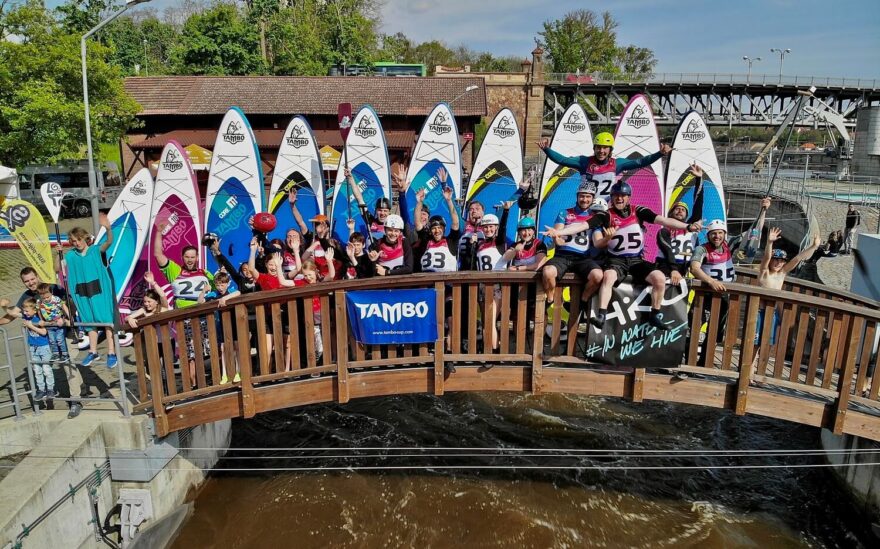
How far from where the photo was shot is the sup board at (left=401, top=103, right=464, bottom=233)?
1154cm

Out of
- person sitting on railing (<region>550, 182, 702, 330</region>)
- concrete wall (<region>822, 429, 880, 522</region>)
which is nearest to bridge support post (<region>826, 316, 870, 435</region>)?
concrete wall (<region>822, 429, 880, 522</region>)

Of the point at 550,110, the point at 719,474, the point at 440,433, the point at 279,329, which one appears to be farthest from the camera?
the point at 550,110

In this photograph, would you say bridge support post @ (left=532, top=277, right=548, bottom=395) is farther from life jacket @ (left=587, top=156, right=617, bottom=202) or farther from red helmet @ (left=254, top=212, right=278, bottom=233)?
red helmet @ (left=254, top=212, right=278, bottom=233)

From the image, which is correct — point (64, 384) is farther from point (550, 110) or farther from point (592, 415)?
point (550, 110)

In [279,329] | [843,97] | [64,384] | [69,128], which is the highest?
[843,97]

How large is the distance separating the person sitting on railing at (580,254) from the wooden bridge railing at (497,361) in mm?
158

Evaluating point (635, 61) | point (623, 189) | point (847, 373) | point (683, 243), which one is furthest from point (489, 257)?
point (635, 61)

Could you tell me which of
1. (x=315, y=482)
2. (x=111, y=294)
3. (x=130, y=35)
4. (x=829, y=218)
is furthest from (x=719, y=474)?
(x=130, y=35)

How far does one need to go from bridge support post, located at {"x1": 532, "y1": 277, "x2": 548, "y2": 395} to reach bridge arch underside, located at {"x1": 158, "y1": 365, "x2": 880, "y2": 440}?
5 centimetres

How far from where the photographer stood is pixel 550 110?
45188mm

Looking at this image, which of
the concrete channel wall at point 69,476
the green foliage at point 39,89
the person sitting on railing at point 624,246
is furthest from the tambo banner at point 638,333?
the green foliage at point 39,89

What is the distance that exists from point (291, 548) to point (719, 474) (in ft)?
18.7

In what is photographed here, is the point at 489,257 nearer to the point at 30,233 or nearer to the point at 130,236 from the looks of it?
the point at 30,233

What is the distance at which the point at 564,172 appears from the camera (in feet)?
35.3
